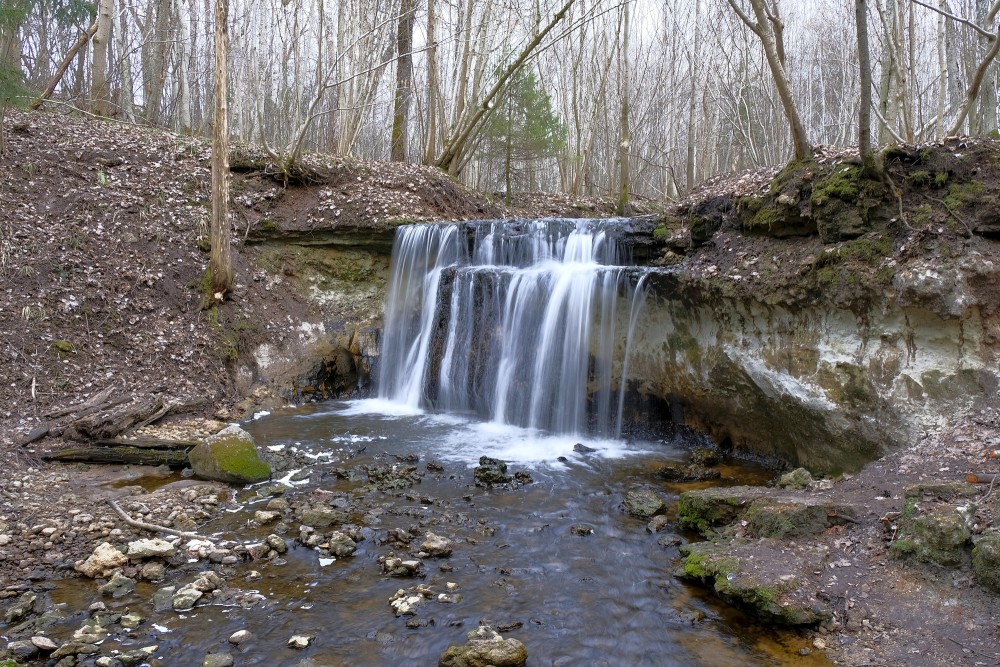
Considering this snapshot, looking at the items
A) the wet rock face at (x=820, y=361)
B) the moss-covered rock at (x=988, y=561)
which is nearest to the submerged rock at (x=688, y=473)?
the wet rock face at (x=820, y=361)

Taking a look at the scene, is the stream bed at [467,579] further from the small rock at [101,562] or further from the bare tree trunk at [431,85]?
the bare tree trunk at [431,85]

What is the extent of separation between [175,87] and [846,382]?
71.1 feet

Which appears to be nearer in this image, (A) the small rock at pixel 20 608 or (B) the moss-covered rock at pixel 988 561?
(B) the moss-covered rock at pixel 988 561

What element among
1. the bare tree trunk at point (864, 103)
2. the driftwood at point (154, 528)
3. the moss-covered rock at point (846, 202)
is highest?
the bare tree trunk at point (864, 103)

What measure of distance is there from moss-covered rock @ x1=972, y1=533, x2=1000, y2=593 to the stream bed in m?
1.16

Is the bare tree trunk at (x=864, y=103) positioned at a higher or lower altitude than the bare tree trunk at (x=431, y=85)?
lower

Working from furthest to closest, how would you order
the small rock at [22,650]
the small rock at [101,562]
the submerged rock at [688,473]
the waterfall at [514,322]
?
the waterfall at [514,322], the submerged rock at [688,473], the small rock at [101,562], the small rock at [22,650]

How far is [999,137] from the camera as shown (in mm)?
6461

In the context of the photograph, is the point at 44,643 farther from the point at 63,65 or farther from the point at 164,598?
the point at 63,65

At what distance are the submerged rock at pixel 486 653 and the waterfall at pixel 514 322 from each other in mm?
4986

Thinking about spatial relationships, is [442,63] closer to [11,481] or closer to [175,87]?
[175,87]

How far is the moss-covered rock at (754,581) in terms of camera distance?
3.86m

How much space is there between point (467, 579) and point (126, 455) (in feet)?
14.3

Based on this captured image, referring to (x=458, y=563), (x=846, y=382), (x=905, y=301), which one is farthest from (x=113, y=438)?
(x=905, y=301)
